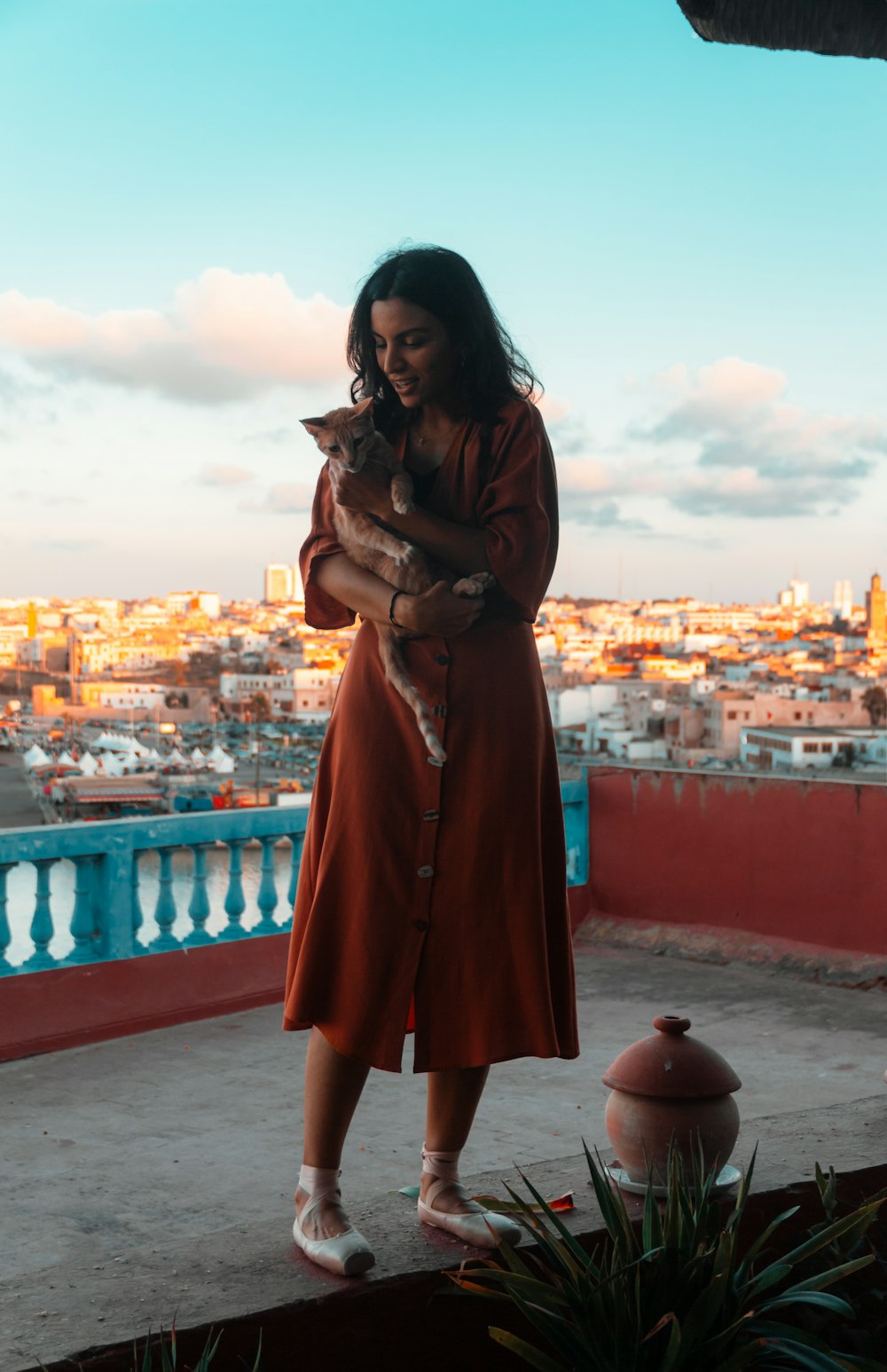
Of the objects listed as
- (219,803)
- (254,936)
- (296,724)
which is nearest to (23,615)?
(296,724)

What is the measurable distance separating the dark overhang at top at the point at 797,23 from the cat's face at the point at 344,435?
97cm

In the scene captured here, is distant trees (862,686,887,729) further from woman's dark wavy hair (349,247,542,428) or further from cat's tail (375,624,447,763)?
cat's tail (375,624,447,763)

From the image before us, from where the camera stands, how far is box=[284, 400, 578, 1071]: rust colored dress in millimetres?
2145

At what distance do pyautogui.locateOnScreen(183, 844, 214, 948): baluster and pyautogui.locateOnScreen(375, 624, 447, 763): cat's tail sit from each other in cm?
270

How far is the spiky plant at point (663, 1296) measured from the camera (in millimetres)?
1855

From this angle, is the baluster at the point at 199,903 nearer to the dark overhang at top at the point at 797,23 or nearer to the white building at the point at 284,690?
the dark overhang at top at the point at 797,23

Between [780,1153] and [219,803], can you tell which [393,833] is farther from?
[219,803]

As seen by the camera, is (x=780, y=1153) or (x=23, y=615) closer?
(x=780, y=1153)

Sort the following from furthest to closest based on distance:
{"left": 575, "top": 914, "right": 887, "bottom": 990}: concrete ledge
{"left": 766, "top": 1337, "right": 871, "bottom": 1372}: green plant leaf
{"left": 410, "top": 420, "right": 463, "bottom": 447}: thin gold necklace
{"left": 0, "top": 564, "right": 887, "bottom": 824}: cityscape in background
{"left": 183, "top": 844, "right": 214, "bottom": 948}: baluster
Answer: {"left": 0, "top": 564, "right": 887, "bottom": 824}: cityscape in background < {"left": 575, "top": 914, "right": 887, "bottom": 990}: concrete ledge < {"left": 183, "top": 844, "right": 214, "bottom": 948}: baluster < {"left": 410, "top": 420, "right": 463, "bottom": 447}: thin gold necklace < {"left": 766, "top": 1337, "right": 871, "bottom": 1372}: green plant leaf

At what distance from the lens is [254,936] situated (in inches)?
193

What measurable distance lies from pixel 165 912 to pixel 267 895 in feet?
1.34

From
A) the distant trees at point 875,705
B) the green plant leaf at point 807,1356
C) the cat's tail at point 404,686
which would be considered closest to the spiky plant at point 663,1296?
the green plant leaf at point 807,1356

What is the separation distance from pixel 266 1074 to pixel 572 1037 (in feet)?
6.40

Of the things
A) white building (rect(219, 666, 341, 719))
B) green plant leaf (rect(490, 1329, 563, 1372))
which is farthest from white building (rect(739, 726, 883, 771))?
white building (rect(219, 666, 341, 719))
